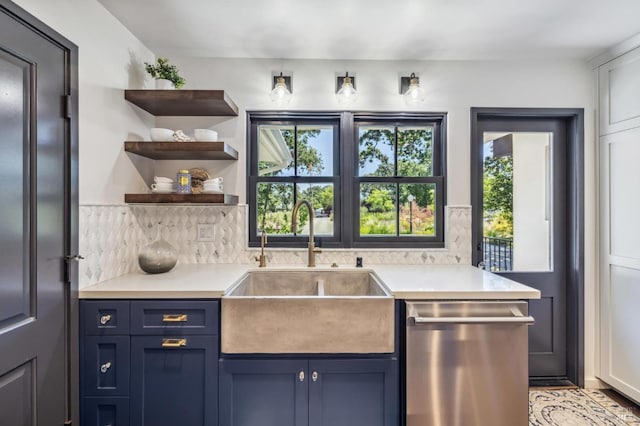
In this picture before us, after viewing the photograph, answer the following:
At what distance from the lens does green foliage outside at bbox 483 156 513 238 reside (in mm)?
2572

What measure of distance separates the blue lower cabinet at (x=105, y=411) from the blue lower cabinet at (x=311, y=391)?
465 millimetres

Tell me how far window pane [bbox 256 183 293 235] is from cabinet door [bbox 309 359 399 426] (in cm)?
114

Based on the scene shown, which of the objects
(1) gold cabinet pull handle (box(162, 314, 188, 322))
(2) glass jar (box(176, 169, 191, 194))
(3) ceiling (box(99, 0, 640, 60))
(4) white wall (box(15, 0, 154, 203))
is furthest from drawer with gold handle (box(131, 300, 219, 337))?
(3) ceiling (box(99, 0, 640, 60))

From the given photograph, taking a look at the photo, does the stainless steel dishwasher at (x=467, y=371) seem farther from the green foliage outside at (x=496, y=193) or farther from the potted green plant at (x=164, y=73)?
the potted green plant at (x=164, y=73)

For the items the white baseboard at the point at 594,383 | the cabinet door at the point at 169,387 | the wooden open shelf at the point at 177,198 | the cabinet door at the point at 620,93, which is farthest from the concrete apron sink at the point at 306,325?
the cabinet door at the point at 620,93

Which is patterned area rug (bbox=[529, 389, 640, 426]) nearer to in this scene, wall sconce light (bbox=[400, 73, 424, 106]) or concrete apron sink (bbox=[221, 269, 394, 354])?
concrete apron sink (bbox=[221, 269, 394, 354])

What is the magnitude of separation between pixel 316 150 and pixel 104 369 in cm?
184

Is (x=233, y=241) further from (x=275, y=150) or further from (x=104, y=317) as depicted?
(x=104, y=317)

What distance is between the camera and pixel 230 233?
245cm

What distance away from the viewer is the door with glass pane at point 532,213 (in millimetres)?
2568

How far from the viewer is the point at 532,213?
102 inches

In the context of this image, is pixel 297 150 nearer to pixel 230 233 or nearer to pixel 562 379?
pixel 230 233

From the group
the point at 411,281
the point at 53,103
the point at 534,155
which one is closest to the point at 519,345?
the point at 411,281

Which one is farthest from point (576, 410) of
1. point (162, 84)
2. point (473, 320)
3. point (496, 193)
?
point (162, 84)
